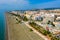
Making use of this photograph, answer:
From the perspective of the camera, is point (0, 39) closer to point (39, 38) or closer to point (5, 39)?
point (5, 39)

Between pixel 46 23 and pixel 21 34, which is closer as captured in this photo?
pixel 21 34

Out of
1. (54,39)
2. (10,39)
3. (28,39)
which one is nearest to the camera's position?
(54,39)

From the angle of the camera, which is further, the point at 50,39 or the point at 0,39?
the point at 0,39

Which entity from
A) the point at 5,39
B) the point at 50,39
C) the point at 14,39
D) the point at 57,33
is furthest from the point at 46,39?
the point at 5,39

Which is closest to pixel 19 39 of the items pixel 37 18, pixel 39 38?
pixel 39 38

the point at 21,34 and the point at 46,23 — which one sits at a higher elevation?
the point at 21,34

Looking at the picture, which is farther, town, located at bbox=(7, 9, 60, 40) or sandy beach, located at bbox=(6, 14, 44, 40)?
town, located at bbox=(7, 9, 60, 40)

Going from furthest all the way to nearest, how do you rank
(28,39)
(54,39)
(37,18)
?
1. (37,18)
2. (28,39)
3. (54,39)

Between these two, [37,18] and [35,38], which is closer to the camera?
[35,38]

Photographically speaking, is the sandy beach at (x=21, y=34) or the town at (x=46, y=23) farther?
the town at (x=46, y=23)

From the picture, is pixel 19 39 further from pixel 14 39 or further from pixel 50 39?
pixel 50 39
